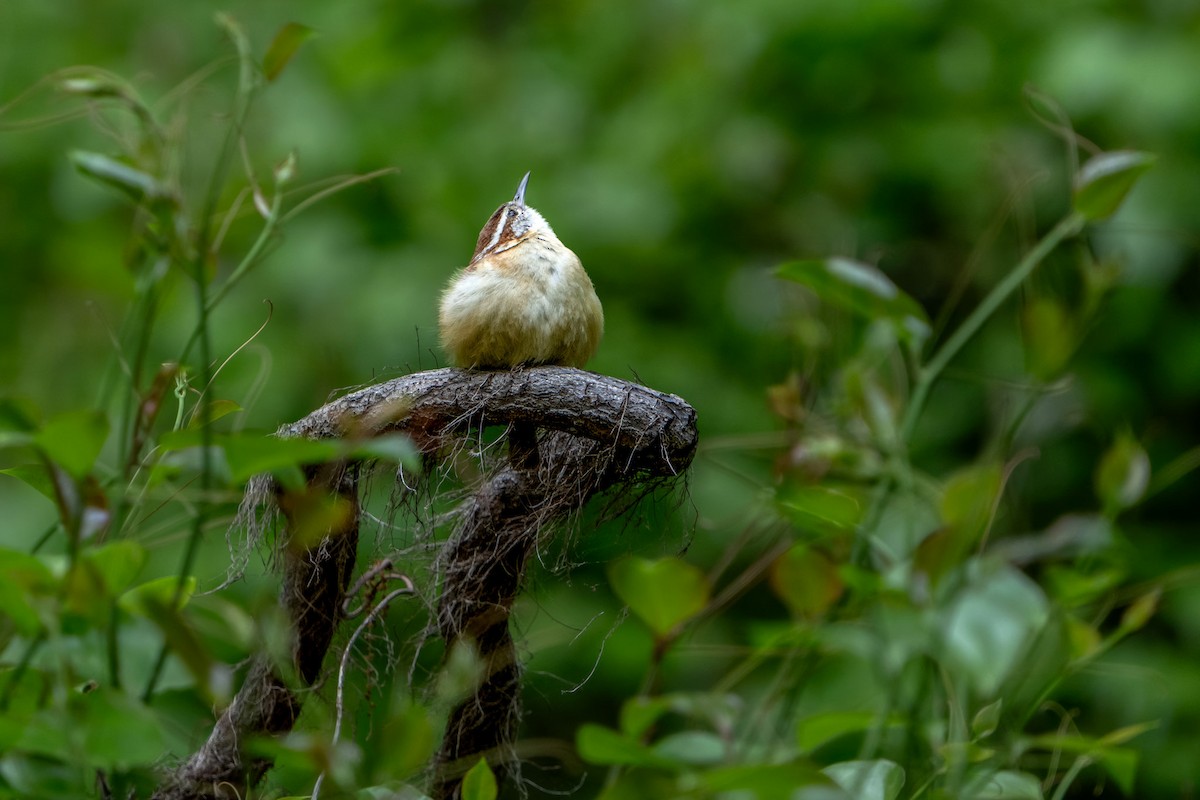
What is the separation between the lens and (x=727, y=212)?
13.6ft

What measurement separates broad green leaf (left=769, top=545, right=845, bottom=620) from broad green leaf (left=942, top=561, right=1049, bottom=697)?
126 millimetres

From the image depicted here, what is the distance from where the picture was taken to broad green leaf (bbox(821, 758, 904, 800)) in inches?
48.6

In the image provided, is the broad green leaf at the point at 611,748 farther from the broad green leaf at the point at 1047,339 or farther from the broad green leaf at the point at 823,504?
the broad green leaf at the point at 1047,339

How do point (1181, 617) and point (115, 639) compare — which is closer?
point (115, 639)

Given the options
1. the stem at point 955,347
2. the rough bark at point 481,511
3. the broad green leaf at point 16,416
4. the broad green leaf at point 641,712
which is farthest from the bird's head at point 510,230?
the broad green leaf at point 16,416

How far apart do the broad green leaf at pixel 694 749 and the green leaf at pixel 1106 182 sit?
0.67 m

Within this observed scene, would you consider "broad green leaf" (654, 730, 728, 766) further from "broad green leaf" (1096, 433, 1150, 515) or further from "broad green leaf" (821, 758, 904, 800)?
"broad green leaf" (1096, 433, 1150, 515)

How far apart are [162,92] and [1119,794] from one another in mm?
3984

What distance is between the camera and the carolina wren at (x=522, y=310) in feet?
6.98

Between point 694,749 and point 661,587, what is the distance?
19cm

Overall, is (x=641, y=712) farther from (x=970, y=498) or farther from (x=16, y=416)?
(x=16, y=416)

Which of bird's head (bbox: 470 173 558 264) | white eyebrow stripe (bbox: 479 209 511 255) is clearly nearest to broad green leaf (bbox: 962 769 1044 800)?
bird's head (bbox: 470 173 558 264)

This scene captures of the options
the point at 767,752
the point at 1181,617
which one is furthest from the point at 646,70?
the point at 767,752

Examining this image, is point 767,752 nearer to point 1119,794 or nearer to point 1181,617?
point 1181,617
